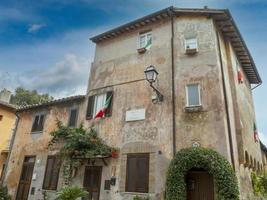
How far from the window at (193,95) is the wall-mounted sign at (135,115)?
2392 millimetres

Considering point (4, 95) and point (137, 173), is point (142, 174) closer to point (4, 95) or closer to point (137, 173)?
point (137, 173)

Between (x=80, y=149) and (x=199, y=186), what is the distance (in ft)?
20.7

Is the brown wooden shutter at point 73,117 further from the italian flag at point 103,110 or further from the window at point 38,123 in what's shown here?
the window at point 38,123

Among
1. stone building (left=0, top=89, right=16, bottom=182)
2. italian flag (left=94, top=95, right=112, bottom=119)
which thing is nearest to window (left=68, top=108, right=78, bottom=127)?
italian flag (left=94, top=95, right=112, bottom=119)

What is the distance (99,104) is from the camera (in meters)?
13.9

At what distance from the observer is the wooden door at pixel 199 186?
9.33m

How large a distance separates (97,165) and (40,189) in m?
4.39

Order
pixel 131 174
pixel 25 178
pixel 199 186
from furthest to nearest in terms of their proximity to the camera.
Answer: pixel 25 178 → pixel 131 174 → pixel 199 186

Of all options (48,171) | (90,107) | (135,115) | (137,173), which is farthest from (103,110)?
(48,171)

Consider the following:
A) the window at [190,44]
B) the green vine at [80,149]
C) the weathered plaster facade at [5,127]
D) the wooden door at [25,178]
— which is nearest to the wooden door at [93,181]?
the green vine at [80,149]

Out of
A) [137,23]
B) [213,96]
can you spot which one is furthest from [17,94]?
[213,96]

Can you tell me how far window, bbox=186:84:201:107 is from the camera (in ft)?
35.9

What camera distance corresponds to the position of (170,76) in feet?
39.2

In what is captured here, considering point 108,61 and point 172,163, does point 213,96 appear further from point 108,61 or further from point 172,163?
point 108,61
